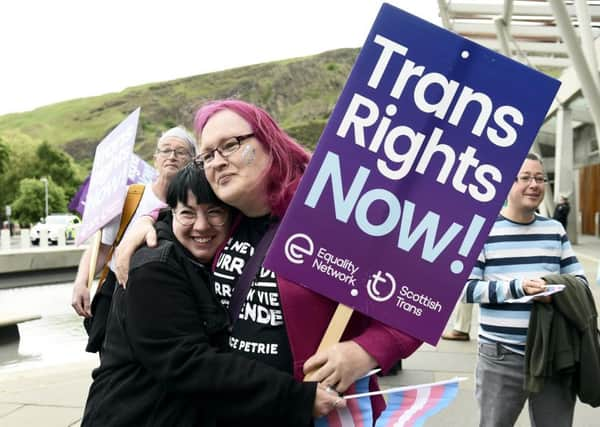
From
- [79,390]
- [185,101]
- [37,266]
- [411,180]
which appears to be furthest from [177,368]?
[185,101]

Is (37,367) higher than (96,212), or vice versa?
(96,212)

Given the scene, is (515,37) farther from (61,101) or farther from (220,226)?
(61,101)

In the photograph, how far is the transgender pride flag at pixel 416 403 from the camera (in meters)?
1.55

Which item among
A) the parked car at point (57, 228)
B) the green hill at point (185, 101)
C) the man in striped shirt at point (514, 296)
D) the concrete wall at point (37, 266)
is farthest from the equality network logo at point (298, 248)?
the green hill at point (185, 101)

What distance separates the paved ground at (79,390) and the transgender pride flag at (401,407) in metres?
2.80

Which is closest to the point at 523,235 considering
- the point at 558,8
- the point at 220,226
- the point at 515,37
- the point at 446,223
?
the point at 446,223

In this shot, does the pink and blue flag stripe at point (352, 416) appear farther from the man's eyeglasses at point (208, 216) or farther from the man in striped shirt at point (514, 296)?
the man in striped shirt at point (514, 296)

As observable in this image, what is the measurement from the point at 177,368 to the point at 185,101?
17159cm

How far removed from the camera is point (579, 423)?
4.16 metres

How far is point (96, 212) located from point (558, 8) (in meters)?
12.1

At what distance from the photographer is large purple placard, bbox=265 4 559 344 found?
1.55m

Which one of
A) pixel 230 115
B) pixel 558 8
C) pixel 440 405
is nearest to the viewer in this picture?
pixel 440 405

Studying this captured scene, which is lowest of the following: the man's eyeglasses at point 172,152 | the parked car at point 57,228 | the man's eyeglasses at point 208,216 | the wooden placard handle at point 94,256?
the parked car at point 57,228

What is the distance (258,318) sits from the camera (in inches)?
63.0
